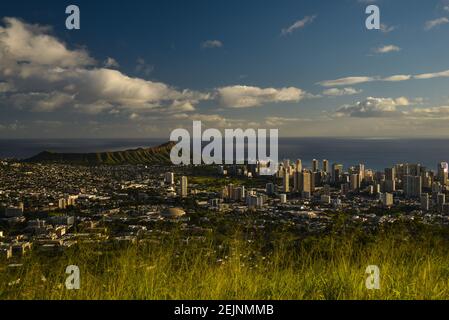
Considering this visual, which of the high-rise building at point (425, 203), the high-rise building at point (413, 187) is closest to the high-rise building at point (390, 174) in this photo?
the high-rise building at point (413, 187)

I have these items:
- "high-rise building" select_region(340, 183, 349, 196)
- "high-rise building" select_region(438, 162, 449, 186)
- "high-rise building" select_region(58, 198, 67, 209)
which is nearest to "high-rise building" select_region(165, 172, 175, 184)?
"high-rise building" select_region(58, 198, 67, 209)

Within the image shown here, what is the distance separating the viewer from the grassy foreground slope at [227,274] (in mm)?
2525

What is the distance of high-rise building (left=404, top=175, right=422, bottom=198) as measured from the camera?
19125mm

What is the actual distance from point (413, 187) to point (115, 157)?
27376 mm

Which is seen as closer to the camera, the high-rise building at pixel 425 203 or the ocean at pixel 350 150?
the high-rise building at pixel 425 203

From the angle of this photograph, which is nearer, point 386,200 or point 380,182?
point 386,200

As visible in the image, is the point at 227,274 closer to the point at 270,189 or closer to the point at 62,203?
the point at 62,203

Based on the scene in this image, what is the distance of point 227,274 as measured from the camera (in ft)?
9.60

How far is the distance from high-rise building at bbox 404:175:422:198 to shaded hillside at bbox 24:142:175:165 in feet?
64.4

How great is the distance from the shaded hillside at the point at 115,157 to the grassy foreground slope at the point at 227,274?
30.1 metres

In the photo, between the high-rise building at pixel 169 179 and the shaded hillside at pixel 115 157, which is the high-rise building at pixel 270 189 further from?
the shaded hillside at pixel 115 157

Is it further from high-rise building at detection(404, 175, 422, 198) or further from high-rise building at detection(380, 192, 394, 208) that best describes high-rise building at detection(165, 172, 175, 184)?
high-rise building at detection(404, 175, 422, 198)

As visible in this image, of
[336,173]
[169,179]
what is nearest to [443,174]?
[336,173]
